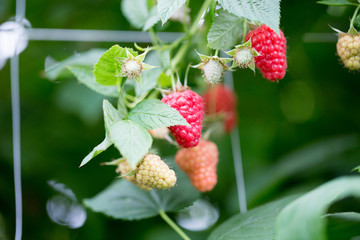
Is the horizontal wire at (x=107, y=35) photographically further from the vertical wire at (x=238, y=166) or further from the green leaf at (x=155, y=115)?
the green leaf at (x=155, y=115)

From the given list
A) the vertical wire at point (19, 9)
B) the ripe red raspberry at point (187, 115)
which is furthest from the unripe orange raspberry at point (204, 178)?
the vertical wire at point (19, 9)

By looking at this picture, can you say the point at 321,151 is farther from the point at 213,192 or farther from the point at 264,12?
the point at 264,12

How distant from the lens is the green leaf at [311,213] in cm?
70

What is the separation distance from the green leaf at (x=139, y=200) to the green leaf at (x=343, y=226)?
601 mm

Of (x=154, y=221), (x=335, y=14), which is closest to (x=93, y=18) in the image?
(x=154, y=221)

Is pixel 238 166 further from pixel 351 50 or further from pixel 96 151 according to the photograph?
pixel 96 151

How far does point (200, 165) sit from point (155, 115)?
36 centimetres

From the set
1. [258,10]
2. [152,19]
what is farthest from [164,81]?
[258,10]

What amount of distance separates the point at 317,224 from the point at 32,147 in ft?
6.01

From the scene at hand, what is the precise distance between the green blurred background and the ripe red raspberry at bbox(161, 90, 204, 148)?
1.02m

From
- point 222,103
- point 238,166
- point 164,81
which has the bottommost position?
point 238,166

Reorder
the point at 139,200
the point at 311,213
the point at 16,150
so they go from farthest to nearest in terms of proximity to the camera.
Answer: the point at 139,200 < the point at 16,150 < the point at 311,213

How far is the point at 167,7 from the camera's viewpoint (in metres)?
0.97

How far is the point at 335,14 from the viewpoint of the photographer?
1668 millimetres
